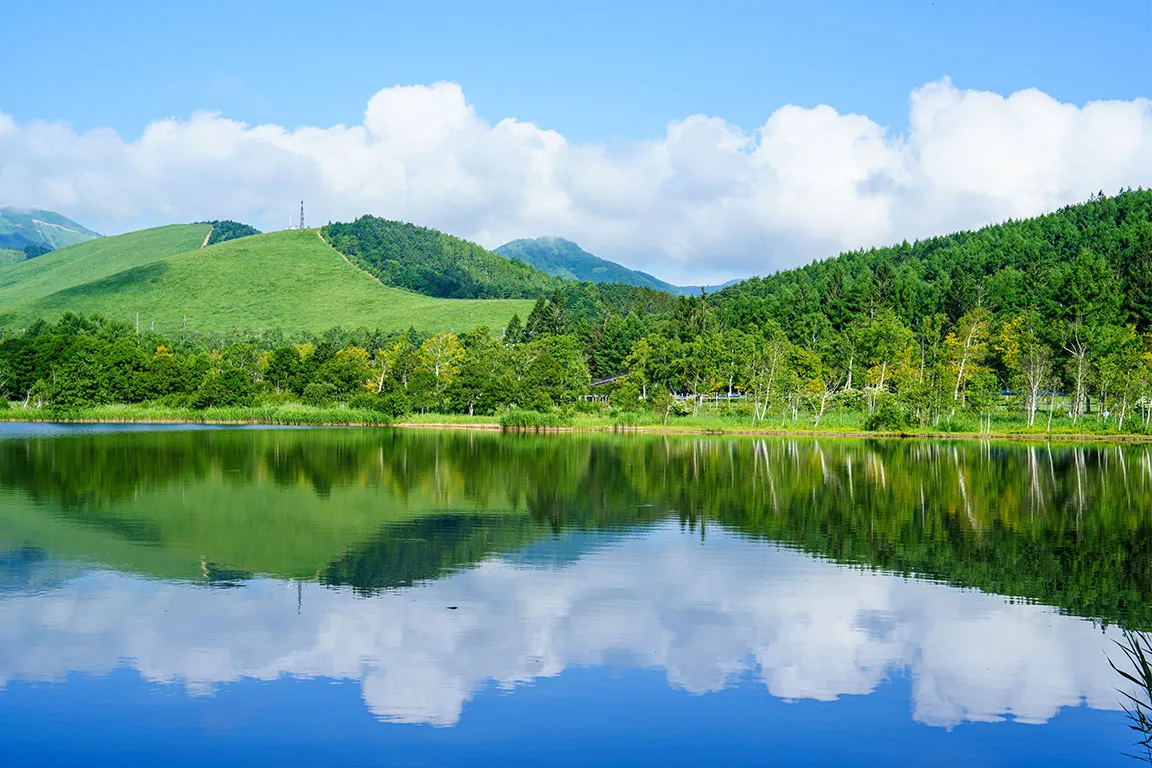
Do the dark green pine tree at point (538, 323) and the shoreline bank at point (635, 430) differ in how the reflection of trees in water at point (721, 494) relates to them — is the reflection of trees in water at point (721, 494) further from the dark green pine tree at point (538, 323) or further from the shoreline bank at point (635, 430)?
the dark green pine tree at point (538, 323)

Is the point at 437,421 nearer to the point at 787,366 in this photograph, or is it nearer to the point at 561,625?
the point at 787,366

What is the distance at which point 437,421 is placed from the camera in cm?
8469

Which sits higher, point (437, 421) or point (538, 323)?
A: point (538, 323)

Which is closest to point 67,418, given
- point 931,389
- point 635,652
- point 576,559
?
point 931,389

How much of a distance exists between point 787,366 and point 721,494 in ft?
177

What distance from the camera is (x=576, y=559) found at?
69.8 ft

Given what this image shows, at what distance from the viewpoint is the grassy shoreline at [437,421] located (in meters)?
74.9

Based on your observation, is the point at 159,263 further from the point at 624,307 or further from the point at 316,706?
the point at 316,706

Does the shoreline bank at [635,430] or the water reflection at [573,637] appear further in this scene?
the shoreline bank at [635,430]

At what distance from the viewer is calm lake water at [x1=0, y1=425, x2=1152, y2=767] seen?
11227 millimetres

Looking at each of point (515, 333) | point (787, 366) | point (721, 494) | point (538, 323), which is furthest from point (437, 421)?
point (721, 494)

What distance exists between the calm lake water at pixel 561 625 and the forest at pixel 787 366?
152 feet

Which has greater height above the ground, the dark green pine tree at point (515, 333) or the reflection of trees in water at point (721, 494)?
the dark green pine tree at point (515, 333)

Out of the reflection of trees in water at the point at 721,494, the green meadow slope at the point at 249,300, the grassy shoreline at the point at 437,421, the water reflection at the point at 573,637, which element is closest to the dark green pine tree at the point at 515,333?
the green meadow slope at the point at 249,300
